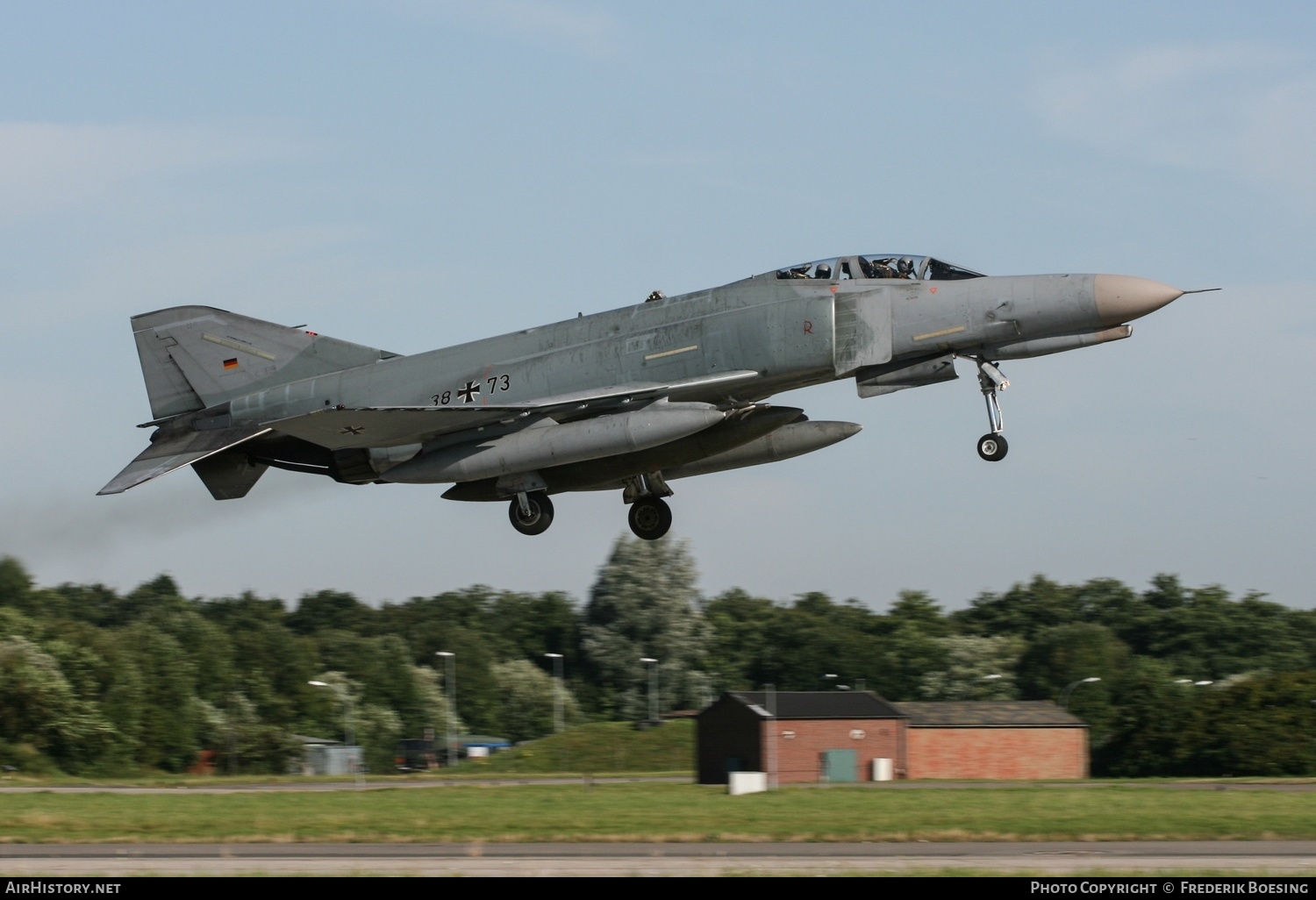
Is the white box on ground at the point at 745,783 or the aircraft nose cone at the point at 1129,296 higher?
the aircraft nose cone at the point at 1129,296

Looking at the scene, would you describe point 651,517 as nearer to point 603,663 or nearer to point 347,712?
point 347,712

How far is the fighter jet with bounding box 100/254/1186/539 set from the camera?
2094cm

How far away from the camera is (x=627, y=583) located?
90500 mm

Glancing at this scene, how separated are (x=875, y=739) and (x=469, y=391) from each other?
28.1 m

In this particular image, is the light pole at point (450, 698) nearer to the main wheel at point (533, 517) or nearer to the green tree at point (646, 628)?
the green tree at point (646, 628)

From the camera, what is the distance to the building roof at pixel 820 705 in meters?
46.0


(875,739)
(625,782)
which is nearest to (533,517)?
(625,782)

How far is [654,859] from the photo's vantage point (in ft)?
68.5

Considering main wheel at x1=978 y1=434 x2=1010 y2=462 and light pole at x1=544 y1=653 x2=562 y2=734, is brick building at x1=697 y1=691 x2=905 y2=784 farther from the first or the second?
light pole at x1=544 y1=653 x2=562 y2=734

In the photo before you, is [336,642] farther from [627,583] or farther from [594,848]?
[594,848]

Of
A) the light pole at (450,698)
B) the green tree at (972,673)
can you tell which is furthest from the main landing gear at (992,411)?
the green tree at (972,673)

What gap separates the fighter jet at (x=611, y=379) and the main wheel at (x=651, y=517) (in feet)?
0.09
